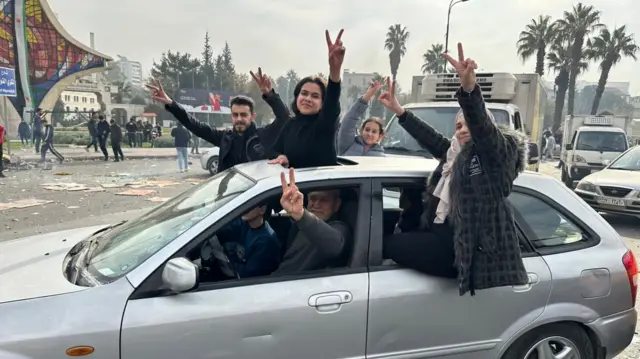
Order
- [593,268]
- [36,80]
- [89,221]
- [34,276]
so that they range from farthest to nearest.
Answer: [36,80] → [89,221] → [593,268] → [34,276]

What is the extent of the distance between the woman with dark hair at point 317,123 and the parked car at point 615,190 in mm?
7102

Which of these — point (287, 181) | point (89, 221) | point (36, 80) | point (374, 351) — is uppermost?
point (36, 80)

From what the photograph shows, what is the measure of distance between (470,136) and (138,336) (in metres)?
1.90

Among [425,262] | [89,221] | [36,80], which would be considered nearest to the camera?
[425,262]

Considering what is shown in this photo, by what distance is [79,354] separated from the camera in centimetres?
201

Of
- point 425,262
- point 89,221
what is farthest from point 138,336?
point 89,221

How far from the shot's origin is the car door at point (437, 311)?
2.43 metres

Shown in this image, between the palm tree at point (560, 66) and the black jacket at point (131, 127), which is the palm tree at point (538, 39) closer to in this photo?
the palm tree at point (560, 66)

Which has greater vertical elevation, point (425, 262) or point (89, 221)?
point (425, 262)

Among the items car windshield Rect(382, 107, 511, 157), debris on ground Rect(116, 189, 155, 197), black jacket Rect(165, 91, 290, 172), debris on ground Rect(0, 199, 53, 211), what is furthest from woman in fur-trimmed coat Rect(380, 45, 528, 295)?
debris on ground Rect(116, 189, 155, 197)

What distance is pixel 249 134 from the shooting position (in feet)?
14.4

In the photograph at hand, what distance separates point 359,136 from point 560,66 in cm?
4621

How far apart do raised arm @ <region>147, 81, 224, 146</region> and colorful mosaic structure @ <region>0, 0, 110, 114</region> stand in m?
28.9

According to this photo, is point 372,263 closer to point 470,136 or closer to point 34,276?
point 470,136
